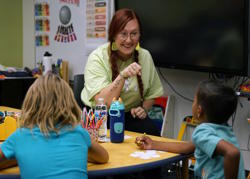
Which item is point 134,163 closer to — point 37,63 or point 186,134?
point 186,134

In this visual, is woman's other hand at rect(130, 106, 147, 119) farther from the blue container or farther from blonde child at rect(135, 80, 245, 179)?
blonde child at rect(135, 80, 245, 179)

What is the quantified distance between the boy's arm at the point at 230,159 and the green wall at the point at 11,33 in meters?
4.21

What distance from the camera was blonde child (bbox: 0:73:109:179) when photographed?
152 cm

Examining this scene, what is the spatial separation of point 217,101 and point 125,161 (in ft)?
1.52

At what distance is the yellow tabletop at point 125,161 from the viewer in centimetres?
163

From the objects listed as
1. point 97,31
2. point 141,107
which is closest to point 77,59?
point 97,31

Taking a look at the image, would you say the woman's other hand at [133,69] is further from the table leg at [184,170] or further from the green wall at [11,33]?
the green wall at [11,33]

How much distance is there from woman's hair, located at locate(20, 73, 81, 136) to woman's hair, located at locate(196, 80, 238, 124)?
0.56 metres

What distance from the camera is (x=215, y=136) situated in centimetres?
166

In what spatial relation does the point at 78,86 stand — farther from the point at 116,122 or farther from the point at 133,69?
the point at 116,122

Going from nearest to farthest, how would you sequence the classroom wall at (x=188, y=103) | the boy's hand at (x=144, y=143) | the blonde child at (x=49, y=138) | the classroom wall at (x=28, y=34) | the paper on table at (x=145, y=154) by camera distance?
the blonde child at (x=49, y=138) → the paper on table at (x=145, y=154) → the boy's hand at (x=144, y=143) → the classroom wall at (x=188, y=103) → the classroom wall at (x=28, y=34)

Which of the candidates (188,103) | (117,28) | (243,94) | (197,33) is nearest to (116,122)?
(117,28)

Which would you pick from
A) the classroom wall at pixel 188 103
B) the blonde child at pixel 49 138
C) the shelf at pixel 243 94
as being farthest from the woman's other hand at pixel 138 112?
the classroom wall at pixel 188 103

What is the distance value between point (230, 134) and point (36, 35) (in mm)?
4016
